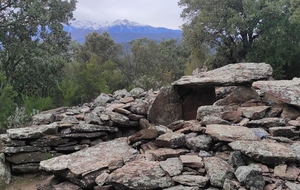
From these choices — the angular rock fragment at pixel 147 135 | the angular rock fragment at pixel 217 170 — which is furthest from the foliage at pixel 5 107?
the angular rock fragment at pixel 217 170

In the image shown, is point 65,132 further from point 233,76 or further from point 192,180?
point 233,76

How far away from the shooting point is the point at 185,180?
4.05 metres

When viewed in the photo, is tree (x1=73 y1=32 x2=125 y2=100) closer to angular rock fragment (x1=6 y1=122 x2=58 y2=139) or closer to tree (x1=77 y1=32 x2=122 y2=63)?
tree (x1=77 y1=32 x2=122 y2=63)

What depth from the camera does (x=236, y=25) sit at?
14602 millimetres

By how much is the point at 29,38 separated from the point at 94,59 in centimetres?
344

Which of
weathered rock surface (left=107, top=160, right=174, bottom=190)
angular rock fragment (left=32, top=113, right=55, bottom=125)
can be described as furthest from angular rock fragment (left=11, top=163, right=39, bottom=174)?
weathered rock surface (left=107, top=160, right=174, bottom=190)

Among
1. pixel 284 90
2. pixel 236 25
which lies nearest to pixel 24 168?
pixel 284 90

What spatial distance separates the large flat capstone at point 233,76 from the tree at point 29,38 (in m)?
7.93

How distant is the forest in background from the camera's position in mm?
12156

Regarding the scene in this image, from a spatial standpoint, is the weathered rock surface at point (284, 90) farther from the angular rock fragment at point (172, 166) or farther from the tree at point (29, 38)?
the tree at point (29, 38)

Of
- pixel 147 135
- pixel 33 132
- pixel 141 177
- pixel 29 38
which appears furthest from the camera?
pixel 29 38

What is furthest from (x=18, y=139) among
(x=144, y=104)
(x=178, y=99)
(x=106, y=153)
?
(x=178, y=99)

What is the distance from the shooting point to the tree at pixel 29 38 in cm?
1207

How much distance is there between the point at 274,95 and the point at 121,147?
131 inches
